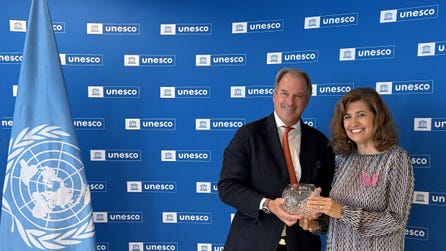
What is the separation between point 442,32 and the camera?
200 cm

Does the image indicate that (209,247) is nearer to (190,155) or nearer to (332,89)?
(190,155)

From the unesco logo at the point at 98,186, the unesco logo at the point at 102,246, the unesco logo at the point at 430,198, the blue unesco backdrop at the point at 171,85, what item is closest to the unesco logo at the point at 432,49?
the blue unesco backdrop at the point at 171,85

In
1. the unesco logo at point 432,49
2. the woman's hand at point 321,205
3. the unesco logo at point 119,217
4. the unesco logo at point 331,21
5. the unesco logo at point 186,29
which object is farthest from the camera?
the unesco logo at point 119,217

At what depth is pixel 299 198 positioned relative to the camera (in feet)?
4.22

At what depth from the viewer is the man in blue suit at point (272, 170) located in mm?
1460

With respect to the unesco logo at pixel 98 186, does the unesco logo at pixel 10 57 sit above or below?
above

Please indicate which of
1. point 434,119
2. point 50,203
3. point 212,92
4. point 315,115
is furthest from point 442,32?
point 50,203

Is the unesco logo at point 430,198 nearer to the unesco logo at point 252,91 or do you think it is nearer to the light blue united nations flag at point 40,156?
the unesco logo at point 252,91

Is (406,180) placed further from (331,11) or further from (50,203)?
(50,203)

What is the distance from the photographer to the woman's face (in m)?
1.40

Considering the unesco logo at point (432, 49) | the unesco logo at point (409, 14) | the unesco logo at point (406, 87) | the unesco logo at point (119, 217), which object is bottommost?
the unesco logo at point (119, 217)

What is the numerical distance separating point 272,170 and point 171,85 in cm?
129

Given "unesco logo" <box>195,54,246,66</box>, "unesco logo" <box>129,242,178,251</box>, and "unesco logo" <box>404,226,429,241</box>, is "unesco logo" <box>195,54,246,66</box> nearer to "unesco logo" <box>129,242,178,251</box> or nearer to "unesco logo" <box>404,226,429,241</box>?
"unesco logo" <box>129,242,178,251</box>

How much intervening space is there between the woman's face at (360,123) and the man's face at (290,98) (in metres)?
Result: 0.24
